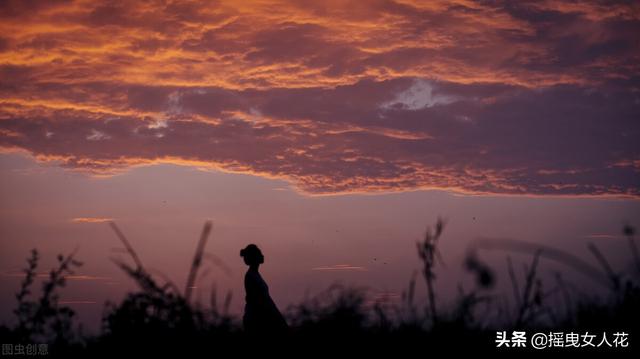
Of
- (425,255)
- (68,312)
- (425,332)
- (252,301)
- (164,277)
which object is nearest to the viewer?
(425,255)

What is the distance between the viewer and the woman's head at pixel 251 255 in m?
11.2

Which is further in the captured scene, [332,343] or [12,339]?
[12,339]

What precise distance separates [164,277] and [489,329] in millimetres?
2779

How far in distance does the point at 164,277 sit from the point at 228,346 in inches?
59.2

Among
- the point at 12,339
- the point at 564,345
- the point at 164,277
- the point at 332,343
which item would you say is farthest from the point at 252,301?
the point at 164,277

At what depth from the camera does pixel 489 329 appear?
180 inches

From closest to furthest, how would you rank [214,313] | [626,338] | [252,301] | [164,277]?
[164,277] → [214,313] → [626,338] → [252,301]

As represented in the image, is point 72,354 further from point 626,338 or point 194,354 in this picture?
point 626,338

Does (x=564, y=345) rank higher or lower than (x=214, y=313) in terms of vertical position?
lower

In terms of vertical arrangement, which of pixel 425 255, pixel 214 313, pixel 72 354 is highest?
pixel 425 255

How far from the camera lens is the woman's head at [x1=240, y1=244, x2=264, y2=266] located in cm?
1118

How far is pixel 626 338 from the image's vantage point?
3594mm

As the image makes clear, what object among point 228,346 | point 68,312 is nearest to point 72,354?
point 68,312

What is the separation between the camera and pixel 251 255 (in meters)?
11.2
